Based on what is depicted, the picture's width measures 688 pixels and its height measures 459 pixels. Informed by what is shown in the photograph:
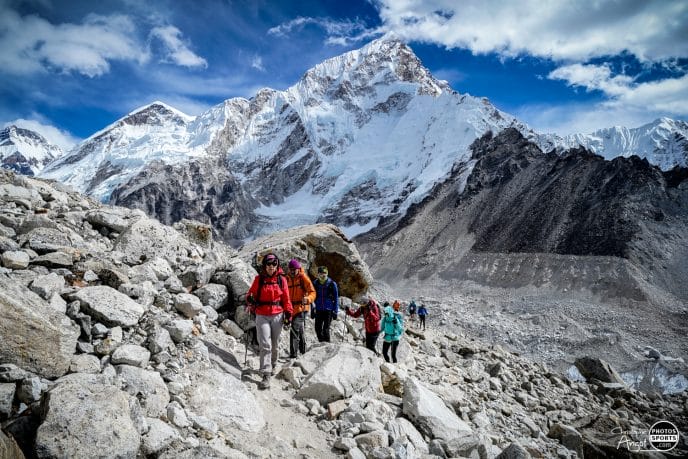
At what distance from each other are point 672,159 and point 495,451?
256014 millimetres

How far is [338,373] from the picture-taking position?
20.5 ft

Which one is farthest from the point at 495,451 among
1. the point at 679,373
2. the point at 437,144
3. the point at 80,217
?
the point at 437,144

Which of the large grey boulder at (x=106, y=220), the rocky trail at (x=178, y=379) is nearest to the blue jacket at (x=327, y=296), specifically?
the rocky trail at (x=178, y=379)

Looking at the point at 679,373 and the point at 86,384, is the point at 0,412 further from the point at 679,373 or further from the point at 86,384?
the point at 679,373

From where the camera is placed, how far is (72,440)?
125 inches

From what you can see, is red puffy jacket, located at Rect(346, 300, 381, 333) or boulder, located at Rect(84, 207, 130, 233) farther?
red puffy jacket, located at Rect(346, 300, 381, 333)

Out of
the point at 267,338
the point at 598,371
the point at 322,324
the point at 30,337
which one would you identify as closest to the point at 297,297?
the point at 267,338

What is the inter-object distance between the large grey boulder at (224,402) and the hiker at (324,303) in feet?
12.2

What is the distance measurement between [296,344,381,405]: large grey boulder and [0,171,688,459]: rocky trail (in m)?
0.02

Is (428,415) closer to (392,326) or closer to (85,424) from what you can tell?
(392,326)

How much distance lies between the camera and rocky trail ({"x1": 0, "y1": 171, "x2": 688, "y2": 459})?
3.50m

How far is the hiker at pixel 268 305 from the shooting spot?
6.18m
